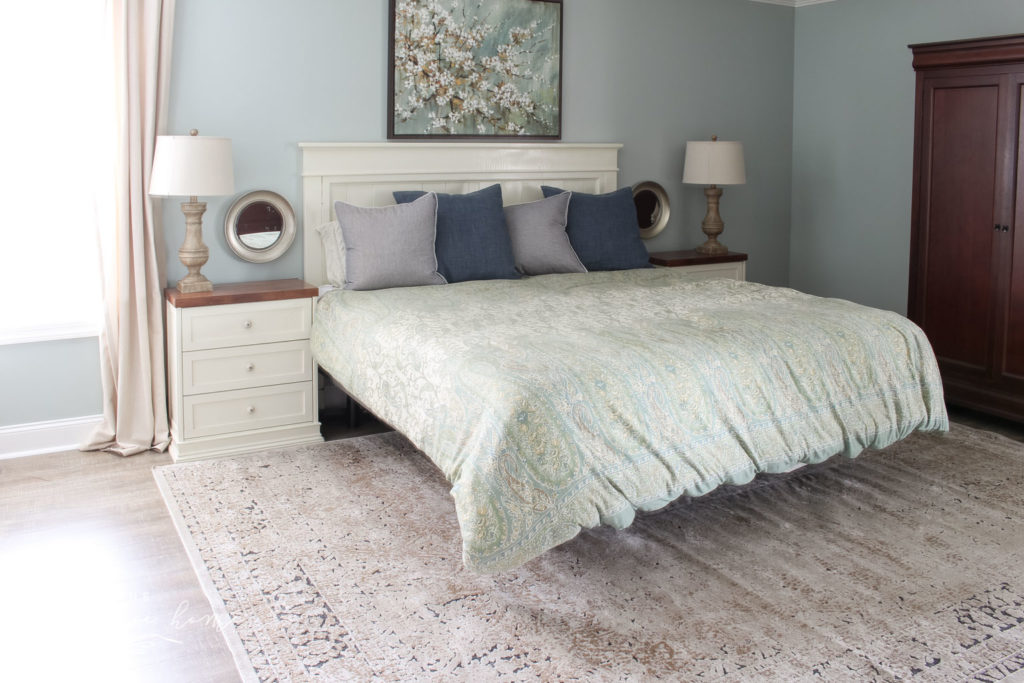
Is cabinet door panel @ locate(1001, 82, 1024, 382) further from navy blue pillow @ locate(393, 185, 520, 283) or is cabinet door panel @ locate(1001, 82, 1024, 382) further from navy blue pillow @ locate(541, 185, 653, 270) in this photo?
navy blue pillow @ locate(393, 185, 520, 283)

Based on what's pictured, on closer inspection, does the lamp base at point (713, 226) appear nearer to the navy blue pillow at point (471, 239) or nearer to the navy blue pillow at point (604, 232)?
the navy blue pillow at point (604, 232)

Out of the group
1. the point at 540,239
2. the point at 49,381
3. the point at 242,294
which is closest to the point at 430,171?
the point at 540,239

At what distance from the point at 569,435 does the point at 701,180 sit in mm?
2963

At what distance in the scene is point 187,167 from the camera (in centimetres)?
363

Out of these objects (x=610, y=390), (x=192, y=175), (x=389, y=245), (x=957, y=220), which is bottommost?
(x=610, y=390)

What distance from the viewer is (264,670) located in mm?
2211

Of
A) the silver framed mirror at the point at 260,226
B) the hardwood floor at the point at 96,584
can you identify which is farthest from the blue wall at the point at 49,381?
the silver framed mirror at the point at 260,226

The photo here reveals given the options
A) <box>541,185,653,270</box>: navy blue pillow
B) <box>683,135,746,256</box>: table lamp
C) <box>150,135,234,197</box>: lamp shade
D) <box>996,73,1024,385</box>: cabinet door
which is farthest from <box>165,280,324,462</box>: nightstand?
<box>996,73,1024,385</box>: cabinet door

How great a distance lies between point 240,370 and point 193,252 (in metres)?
0.53

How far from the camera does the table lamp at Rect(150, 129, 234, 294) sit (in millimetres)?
3621

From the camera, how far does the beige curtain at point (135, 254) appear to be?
3719 mm

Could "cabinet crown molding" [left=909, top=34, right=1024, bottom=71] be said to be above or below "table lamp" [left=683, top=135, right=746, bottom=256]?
above

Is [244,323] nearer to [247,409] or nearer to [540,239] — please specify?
[247,409]

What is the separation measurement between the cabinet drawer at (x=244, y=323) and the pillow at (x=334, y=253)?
222 millimetres
